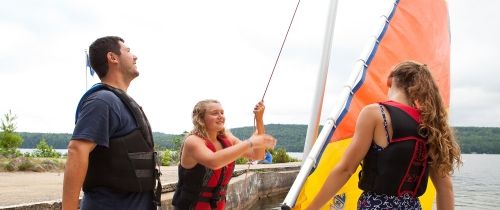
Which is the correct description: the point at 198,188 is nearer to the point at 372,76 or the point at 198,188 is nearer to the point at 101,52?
the point at 101,52

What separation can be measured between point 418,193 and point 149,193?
5.16ft

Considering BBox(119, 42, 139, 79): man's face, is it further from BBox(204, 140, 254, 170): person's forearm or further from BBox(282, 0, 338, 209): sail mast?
BBox(282, 0, 338, 209): sail mast

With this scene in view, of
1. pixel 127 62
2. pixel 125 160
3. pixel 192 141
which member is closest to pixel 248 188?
pixel 192 141

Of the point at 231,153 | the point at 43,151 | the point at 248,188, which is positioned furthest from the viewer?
the point at 43,151

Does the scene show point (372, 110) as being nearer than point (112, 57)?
Yes

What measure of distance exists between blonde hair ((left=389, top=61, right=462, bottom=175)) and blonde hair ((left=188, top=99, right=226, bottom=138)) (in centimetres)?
168

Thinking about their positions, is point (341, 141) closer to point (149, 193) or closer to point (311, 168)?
point (311, 168)

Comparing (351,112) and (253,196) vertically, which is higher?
(351,112)

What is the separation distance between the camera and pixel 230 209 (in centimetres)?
1220

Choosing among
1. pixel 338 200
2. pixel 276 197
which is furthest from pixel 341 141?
pixel 276 197

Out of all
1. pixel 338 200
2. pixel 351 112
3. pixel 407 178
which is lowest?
pixel 338 200

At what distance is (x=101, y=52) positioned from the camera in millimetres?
2904

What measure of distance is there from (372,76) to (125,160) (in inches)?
85.2

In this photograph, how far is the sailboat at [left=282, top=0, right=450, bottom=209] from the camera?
3547 millimetres
